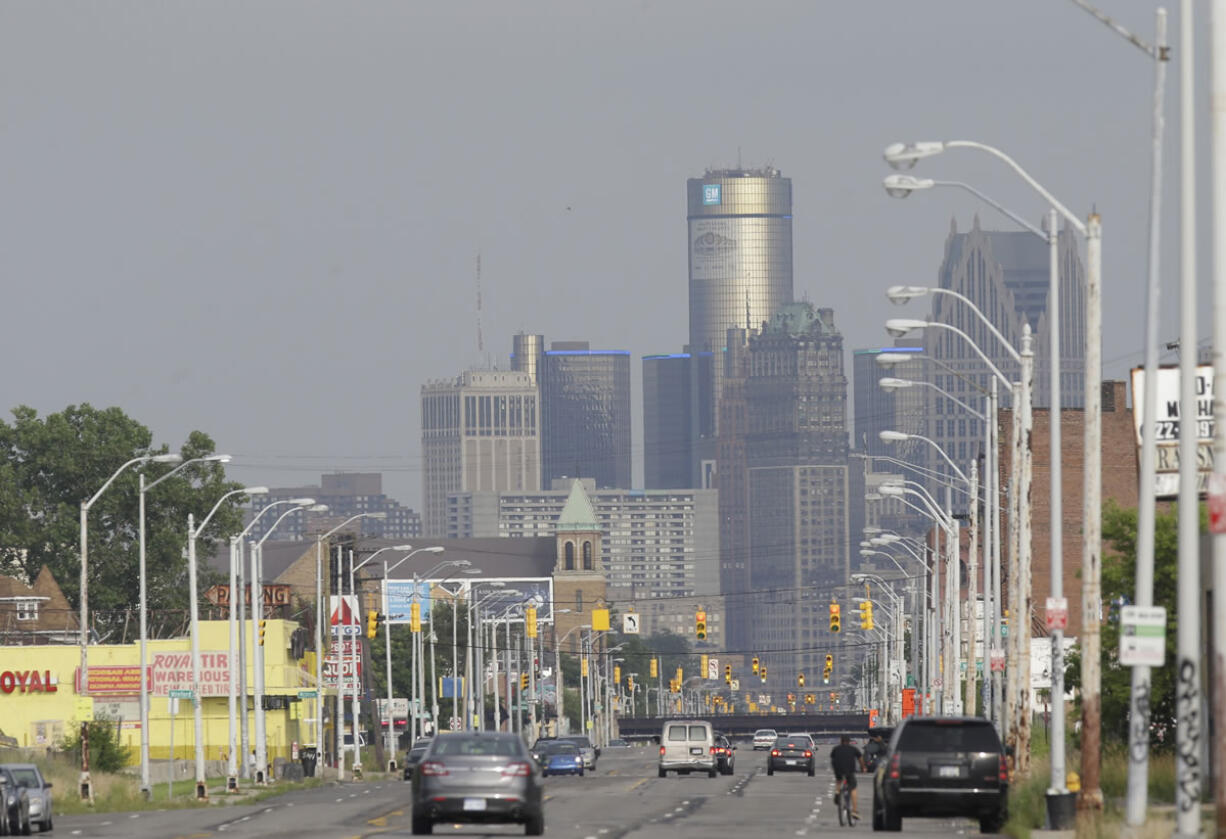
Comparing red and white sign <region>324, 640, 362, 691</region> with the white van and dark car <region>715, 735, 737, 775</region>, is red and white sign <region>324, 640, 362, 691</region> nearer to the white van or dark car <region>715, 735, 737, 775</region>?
dark car <region>715, 735, 737, 775</region>

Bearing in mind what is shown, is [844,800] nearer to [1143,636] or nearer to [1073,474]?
[1143,636]

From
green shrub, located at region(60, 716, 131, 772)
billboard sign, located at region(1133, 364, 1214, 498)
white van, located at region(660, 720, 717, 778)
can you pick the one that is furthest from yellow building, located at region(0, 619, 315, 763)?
billboard sign, located at region(1133, 364, 1214, 498)

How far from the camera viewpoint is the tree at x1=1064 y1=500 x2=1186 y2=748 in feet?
158

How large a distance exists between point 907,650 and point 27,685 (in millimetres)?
98073

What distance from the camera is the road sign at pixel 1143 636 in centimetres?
2484

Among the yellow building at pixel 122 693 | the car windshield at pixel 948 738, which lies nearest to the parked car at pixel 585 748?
the yellow building at pixel 122 693

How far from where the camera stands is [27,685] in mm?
96062

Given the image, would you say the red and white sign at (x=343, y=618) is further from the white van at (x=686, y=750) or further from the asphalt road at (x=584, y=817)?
the asphalt road at (x=584, y=817)

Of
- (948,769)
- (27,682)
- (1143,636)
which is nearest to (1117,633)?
(948,769)

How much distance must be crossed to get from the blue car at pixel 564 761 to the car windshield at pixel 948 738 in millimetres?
39832

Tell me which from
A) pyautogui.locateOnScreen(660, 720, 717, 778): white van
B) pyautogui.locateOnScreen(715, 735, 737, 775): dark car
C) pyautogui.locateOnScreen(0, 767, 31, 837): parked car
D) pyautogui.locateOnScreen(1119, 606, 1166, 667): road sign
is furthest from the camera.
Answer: pyautogui.locateOnScreen(715, 735, 737, 775): dark car

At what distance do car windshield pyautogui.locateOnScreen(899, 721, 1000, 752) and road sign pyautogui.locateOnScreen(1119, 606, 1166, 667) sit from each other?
10032mm

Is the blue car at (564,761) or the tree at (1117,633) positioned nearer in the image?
the tree at (1117,633)

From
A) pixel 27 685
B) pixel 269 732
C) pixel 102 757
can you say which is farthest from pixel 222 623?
pixel 102 757
